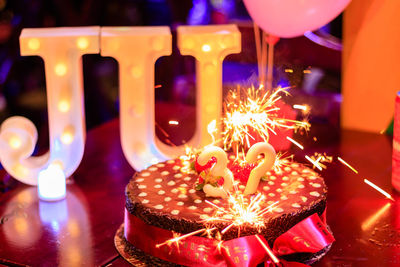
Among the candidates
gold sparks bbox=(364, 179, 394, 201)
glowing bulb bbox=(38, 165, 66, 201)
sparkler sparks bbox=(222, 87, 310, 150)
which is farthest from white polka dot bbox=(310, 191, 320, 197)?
glowing bulb bbox=(38, 165, 66, 201)

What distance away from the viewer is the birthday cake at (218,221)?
45.5 inches

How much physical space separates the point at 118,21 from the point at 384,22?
2.37 meters

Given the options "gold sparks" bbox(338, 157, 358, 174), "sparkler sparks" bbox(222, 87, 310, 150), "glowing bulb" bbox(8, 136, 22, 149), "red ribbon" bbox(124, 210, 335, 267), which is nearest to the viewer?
"red ribbon" bbox(124, 210, 335, 267)

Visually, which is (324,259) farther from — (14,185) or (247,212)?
(14,185)

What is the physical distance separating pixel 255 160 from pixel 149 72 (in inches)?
18.9

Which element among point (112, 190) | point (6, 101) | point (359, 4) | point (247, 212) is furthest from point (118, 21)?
point (247, 212)

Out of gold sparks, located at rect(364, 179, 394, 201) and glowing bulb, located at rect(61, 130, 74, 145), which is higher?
glowing bulb, located at rect(61, 130, 74, 145)

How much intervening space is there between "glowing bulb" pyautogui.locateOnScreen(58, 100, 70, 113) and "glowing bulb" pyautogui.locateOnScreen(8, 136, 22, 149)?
0.13m

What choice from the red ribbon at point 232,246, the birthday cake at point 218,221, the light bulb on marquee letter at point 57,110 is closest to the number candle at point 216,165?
the birthday cake at point 218,221

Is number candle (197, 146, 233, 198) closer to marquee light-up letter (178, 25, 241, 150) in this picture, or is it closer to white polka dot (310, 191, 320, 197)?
white polka dot (310, 191, 320, 197)

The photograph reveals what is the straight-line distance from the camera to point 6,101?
3.48 metres

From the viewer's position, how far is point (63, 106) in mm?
1629

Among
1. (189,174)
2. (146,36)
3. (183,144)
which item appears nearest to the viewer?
(189,174)

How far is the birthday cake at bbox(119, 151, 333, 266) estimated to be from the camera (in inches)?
45.5
